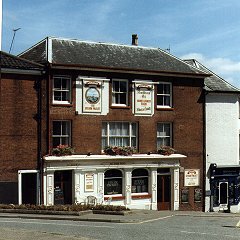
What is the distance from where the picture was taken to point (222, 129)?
34.4 m

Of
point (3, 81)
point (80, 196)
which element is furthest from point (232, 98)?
point (3, 81)

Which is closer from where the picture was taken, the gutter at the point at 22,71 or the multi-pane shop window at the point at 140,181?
the gutter at the point at 22,71

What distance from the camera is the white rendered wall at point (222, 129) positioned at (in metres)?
33.9

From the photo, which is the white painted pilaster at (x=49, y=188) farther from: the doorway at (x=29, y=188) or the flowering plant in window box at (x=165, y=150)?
the flowering plant in window box at (x=165, y=150)

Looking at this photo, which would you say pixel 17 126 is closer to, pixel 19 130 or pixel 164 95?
pixel 19 130

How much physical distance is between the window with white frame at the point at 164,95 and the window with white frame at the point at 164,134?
1.39m

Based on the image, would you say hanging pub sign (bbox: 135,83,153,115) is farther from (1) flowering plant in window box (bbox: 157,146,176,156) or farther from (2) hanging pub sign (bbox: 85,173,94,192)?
(2) hanging pub sign (bbox: 85,173,94,192)

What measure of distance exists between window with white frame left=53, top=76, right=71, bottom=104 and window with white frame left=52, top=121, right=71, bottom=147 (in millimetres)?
1380

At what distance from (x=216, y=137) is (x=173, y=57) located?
662cm

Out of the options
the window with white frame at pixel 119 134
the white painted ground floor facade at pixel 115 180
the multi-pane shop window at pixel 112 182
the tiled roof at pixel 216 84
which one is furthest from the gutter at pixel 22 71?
the tiled roof at pixel 216 84

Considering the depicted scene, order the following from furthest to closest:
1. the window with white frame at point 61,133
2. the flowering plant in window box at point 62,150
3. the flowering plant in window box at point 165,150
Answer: the flowering plant in window box at point 165,150, the window with white frame at point 61,133, the flowering plant in window box at point 62,150

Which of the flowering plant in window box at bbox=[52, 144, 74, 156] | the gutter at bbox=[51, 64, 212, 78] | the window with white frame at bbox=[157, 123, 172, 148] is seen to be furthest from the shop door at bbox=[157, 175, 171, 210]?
the gutter at bbox=[51, 64, 212, 78]

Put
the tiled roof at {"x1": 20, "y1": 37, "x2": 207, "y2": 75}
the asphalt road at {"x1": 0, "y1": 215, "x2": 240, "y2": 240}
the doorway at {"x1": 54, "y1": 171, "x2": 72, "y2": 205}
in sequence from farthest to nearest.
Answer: the tiled roof at {"x1": 20, "y1": 37, "x2": 207, "y2": 75}, the doorway at {"x1": 54, "y1": 171, "x2": 72, "y2": 205}, the asphalt road at {"x1": 0, "y1": 215, "x2": 240, "y2": 240}

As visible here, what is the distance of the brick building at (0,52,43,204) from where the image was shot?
2809cm
